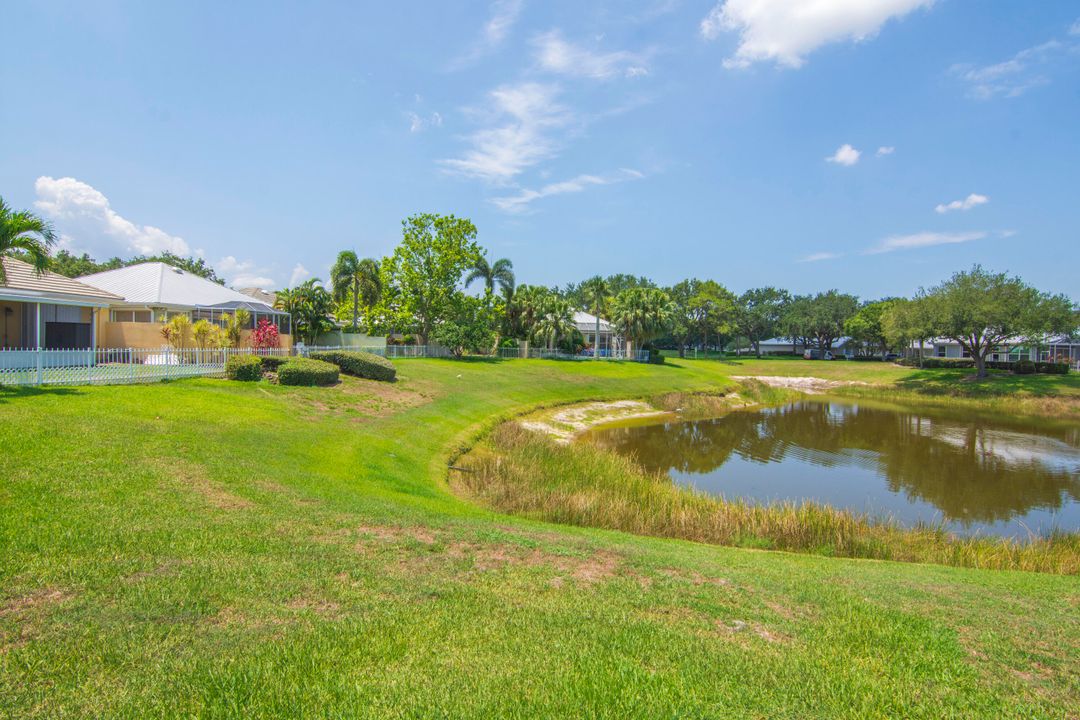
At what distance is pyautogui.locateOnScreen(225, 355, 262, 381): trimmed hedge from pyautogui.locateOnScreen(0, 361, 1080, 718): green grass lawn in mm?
10863

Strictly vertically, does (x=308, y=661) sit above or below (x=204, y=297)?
below

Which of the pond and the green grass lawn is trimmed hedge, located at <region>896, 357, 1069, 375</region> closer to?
the pond

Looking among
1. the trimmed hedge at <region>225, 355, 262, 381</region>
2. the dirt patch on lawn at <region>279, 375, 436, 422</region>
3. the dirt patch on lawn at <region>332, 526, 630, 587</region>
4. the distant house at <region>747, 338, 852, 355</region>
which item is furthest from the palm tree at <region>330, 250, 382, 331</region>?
the distant house at <region>747, 338, 852, 355</region>

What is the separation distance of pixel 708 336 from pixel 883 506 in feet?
288

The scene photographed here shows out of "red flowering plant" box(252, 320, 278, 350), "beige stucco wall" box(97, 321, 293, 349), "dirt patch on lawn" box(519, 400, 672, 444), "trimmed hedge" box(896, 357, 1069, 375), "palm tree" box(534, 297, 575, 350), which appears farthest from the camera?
"palm tree" box(534, 297, 575, 350)

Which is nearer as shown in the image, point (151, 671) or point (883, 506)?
point (151, 671)

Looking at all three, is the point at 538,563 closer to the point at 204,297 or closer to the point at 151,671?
the point at 151,671

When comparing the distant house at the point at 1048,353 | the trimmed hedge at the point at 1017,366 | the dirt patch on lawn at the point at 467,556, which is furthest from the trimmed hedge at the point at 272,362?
the distant house at the point at 1048,353

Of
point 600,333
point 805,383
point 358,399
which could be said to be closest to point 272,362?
point 358,399

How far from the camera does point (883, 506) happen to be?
17.3 metres

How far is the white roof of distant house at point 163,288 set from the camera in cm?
3231

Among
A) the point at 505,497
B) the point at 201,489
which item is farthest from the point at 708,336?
the point at 201,489

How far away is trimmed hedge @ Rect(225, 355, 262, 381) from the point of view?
2253 centimetres

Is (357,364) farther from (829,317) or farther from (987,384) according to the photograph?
(829,317)
